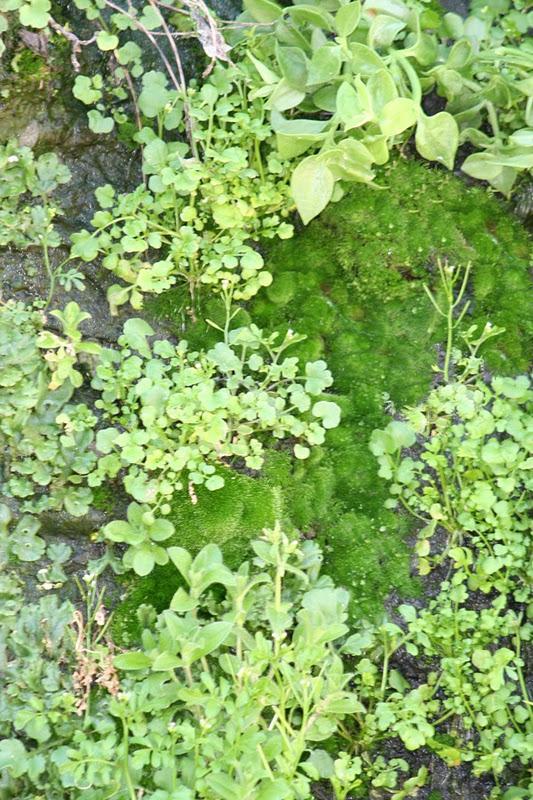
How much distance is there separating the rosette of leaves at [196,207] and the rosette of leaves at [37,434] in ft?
1.07

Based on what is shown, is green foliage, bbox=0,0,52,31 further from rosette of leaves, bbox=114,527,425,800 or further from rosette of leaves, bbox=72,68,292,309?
rosette of leaves, bbox=114,527,425,800

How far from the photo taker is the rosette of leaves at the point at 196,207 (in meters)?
2.46

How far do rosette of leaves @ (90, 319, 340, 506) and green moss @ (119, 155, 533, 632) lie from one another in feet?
0.32

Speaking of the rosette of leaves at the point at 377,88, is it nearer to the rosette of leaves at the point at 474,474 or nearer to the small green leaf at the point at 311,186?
the small green leaf at the point at 311,186

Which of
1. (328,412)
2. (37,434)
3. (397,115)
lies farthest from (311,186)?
(37,434)

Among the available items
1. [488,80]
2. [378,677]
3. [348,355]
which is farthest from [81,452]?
[488,80]

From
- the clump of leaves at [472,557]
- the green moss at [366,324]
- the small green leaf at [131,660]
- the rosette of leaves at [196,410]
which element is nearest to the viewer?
the small green leaf at [131,660]

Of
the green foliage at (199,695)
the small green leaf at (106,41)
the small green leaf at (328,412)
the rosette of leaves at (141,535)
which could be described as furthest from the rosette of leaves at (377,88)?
the green foliage at (199,695)

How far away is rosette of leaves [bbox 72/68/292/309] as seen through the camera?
246 centimetres

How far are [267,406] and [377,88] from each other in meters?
0.92

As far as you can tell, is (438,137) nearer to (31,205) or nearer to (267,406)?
(267,406)

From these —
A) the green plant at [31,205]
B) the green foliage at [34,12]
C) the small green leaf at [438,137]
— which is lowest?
the green plant at [31,205]

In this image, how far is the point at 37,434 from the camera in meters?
2.36

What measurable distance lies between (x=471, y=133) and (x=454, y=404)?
895 mm
